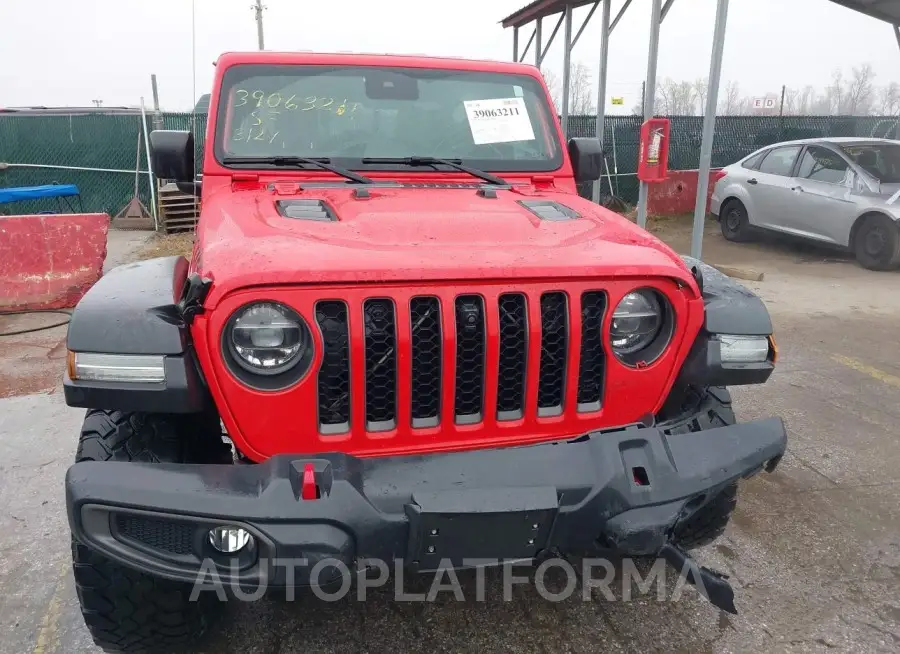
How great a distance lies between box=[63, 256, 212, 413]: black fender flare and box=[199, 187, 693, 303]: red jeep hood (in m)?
0.17

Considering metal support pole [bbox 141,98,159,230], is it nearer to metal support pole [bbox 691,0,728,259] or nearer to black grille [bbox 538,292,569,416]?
metal support pole [bbox 691,0,728,259]

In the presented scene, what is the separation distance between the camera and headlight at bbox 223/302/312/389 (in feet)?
6.37

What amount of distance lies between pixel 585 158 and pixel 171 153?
2.01 metres

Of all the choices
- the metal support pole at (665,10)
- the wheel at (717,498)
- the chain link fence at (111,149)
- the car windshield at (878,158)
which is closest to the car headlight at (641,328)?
the wheel at (717,498)

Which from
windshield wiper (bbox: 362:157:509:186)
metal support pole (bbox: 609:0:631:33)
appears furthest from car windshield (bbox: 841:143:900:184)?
windshield wiper (bbox: 362:157:509:186)

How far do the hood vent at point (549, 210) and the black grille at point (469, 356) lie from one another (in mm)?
769

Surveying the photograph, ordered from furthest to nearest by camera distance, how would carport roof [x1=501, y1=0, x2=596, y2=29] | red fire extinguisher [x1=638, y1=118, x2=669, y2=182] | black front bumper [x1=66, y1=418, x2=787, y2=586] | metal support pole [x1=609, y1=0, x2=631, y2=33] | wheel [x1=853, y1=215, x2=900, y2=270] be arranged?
carport roof [x1=501, y1=0, x2=596, y2=29], metal support pole [x1=609, y1=0, x2=631, y2=33], wheel [x1=853, y1=215, x2=900, y2=270], red fire extinguisher [x1=638, y1=118, x2=669, y2=182], black front bumper [x1=66, y1=418, x2=787, y2=586]

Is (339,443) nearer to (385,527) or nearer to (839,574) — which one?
(385,527)

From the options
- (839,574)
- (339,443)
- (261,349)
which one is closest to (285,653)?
(339,443)

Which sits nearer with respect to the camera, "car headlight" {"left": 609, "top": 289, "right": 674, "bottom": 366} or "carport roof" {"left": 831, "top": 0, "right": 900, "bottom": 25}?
"car headlight" {"left": 609, "top": 289, "right": 674, "bottom": 366}

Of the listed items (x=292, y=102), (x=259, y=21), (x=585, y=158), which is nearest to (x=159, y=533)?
(x=292, y=102)

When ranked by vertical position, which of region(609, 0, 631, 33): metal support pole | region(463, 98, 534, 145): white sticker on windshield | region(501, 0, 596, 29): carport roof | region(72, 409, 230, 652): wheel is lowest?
region(72, 409, 230, 652): wheel

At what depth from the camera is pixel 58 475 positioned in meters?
3.54

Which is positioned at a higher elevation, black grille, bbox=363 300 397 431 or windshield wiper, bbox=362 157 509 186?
windshield wiper, bbox=362 157 509 186
